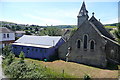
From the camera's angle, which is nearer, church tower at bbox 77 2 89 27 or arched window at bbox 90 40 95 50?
arched window at bbox 90 40 95 50

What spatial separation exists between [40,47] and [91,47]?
9446 millimetres

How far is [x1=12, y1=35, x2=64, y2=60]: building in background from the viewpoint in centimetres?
2276

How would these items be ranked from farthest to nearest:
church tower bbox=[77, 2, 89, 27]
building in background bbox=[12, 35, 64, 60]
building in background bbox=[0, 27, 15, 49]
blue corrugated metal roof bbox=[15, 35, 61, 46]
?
1. building in background bbox=[0, 27, 15, 49]
2. church tower bbox=[77, 2, 89, 27]
3. blue corrugated metal roof bbox=[15, 35, 61, 46]
4. building in background bbox=[12, 35, 64, 60]

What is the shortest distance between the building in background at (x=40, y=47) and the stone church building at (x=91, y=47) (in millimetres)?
3031

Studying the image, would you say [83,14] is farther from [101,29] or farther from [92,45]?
[92,45]

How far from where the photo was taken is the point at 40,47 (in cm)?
2289

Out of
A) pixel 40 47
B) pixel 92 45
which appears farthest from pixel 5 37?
pixel 92 45

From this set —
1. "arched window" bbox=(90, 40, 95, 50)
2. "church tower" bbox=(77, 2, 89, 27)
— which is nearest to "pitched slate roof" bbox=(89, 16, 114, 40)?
"church tower" bbox=(77, 2, 89, 27)

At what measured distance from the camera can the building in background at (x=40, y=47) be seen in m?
22.8

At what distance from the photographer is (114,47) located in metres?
19.7

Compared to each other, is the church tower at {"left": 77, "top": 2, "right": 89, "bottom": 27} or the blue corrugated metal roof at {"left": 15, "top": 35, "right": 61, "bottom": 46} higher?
the church tower at {"left": 77, "top": 2, "right": 89, "bottom": 27}

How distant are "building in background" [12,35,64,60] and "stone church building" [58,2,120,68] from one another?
3.03 metres

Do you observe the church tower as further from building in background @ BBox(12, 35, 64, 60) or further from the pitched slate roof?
building in background @ BBox(12, 35, 64, 60)

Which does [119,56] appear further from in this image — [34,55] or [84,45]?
[34,55]
